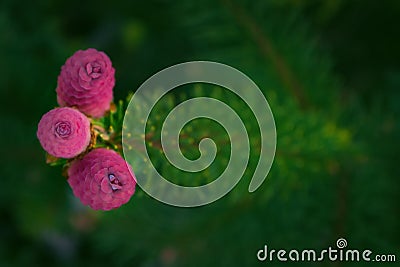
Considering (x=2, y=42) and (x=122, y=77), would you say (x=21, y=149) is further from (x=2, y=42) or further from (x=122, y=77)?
(x=122, y=77)

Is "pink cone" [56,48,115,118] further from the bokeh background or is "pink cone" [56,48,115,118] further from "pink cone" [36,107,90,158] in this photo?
the bokeh background

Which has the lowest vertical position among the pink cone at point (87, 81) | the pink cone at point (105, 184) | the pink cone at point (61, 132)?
the pink cone at point (105, 184)

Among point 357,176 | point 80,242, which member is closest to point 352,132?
point 357,176
